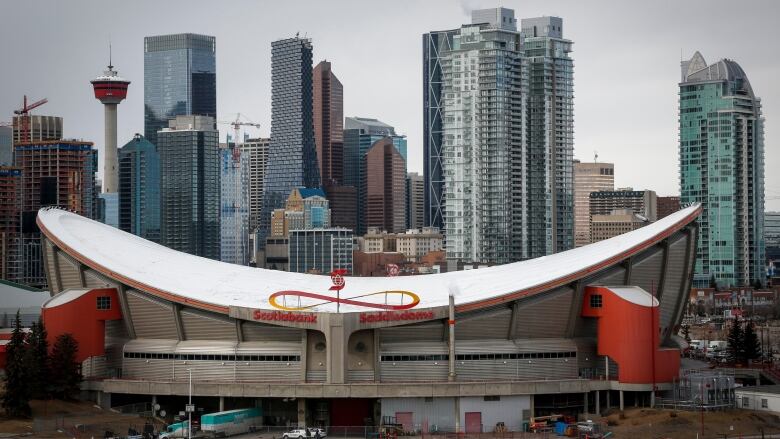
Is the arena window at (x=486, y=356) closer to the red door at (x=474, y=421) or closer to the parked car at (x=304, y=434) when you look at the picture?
the red door at (x=474, y=421)

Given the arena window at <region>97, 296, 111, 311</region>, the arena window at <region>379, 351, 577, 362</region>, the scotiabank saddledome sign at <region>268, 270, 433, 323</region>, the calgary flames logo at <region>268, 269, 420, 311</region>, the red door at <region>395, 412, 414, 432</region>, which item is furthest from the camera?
the arena window at <region>97, 296, 111, 311</region>

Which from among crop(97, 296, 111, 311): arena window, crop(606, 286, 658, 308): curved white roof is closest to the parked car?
crop(97, 296, 111, 311): arena window

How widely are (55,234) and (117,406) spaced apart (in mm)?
15343

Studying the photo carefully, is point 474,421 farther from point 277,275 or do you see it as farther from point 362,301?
point 277,275

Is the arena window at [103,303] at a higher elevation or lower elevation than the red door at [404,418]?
higher

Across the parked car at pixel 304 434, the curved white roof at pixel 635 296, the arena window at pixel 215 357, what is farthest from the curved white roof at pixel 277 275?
the parked car at pixel 304 434

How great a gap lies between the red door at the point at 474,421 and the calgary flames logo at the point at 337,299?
8.30 metres

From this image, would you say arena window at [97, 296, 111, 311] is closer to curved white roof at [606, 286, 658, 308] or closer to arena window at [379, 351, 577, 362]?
arena window at [379, 351, 577, 362]

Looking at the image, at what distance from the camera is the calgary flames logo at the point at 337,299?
9238cm

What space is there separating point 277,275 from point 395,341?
57.4 ft

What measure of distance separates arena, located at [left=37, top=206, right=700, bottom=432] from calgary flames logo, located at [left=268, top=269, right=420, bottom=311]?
0.14 metres

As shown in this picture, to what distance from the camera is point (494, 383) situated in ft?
292

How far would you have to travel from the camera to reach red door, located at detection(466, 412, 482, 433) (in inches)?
3489

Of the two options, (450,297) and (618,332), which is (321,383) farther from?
(618,332)
